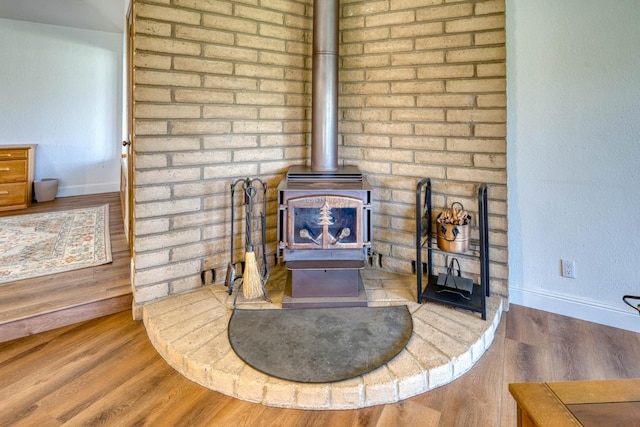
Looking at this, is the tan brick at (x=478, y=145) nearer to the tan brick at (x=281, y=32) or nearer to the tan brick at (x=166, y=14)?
the tan brick at (x=281, y=32)

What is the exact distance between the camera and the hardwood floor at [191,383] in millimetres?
1453

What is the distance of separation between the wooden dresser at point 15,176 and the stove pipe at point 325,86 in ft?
13.8

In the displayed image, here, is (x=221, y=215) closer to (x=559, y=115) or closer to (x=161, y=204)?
(x=161, y=204)

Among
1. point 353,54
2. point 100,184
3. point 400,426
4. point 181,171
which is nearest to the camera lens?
point 400,426

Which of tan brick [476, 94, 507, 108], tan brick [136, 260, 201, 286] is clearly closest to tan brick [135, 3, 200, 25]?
tan brick [136, 260, 201, 286]

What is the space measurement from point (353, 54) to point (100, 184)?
479 centimetres

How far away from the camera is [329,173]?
2361mm

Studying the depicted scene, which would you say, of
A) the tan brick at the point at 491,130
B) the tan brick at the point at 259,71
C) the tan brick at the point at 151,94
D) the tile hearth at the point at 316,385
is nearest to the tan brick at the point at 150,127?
the tan brick at the point at 151,94

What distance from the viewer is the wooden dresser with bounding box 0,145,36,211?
4.41m

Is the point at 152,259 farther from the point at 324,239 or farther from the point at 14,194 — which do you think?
the point at 14,194

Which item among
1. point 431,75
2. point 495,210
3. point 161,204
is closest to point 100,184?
point 161,204

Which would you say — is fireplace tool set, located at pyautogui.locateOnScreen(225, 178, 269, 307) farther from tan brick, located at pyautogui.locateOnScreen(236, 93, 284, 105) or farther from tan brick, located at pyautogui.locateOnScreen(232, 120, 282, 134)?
tan brick, located at pyautogui.locateOnScreen(236, 93, 284, 105)

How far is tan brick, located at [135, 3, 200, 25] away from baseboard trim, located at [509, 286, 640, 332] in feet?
8.63

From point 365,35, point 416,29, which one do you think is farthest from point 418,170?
point 365,35
